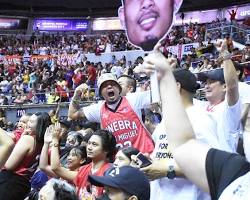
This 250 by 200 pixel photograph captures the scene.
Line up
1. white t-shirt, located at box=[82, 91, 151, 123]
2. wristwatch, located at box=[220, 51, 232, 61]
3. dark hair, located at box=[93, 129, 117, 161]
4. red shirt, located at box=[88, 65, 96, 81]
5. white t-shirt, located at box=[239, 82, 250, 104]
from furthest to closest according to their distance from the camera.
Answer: red shirt, located at box=[88, 65, 96, 81] → white t-shirt, located at box=[82, 91, 151, 123] → dark hair, located at box=[93, 129, 117, 161] → white t-shirt, located at box=[239, 82, 250, 104] → wristwatch, located at box=[220, 51, 232, 61]

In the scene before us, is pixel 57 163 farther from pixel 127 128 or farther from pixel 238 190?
pixel 238 190

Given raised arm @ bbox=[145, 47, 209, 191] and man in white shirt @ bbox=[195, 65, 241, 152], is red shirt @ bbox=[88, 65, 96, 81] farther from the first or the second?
raised arm @ bbox=[145, 47, 209, 191]

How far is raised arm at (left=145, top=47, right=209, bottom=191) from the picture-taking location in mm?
1846

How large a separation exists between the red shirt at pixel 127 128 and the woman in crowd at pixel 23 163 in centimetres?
59

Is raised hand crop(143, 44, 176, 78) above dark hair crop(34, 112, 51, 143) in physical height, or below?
above

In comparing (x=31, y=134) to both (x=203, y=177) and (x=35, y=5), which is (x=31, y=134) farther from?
(x=35, y=5)

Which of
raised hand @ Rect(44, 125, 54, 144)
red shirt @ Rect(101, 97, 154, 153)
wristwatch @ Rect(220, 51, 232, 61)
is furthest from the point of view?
red shirt @ Rect(101, 97, 154, 153)

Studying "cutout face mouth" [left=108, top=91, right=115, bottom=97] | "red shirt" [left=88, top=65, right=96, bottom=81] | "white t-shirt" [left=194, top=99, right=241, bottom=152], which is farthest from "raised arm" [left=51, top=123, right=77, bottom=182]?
"red shirt" [left=88, top=65, right=96, bottom=81]

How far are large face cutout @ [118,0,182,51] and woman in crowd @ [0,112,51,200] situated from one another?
1.64 meters

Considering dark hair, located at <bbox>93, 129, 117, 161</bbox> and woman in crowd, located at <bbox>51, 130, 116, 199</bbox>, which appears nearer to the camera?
woman in crowd, located at <bbox>51, 130, 116, 199</bbox>

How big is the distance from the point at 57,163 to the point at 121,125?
697 mm

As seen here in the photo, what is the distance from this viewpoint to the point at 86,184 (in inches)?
150

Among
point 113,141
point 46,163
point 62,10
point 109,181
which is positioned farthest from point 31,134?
point 62,10

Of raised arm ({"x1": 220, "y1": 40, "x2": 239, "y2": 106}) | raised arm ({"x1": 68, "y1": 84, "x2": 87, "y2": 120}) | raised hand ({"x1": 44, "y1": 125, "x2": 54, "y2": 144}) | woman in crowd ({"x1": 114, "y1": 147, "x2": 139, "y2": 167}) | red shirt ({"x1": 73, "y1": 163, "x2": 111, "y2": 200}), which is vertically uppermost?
raised arm ({"x1": 220, "y1": 40, "x2": 239, "y2": 106})
